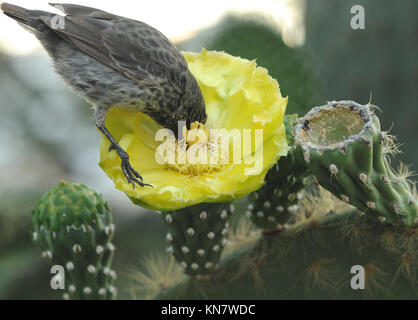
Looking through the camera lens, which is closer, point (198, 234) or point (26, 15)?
point (198, 234)

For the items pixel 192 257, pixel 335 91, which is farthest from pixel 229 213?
pixel 335 91

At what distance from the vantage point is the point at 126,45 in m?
0.88

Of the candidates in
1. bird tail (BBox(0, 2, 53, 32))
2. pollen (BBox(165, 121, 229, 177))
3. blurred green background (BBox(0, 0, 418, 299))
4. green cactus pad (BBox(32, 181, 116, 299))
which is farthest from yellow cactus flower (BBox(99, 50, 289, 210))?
blurred green background (BBox(0, 0, 418, 299))

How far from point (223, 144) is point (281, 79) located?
2.87 ft

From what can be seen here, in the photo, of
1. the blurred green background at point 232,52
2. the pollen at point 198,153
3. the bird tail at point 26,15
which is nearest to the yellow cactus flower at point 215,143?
the pollen at point 198,153

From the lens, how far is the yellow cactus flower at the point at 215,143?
2.10ft

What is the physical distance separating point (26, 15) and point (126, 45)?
23 centimetres

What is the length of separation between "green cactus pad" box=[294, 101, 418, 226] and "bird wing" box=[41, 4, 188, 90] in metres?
0.27

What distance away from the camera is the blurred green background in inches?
65.9

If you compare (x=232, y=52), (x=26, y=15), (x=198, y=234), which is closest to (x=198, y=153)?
(x=198, y=234)

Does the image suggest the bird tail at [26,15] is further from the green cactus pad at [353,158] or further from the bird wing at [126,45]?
the green cactus pad at [353,158]

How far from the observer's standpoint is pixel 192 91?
82 cm

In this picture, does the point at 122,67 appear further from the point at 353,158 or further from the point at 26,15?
the point at 353,158

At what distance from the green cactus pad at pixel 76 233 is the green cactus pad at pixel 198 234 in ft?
0.37
